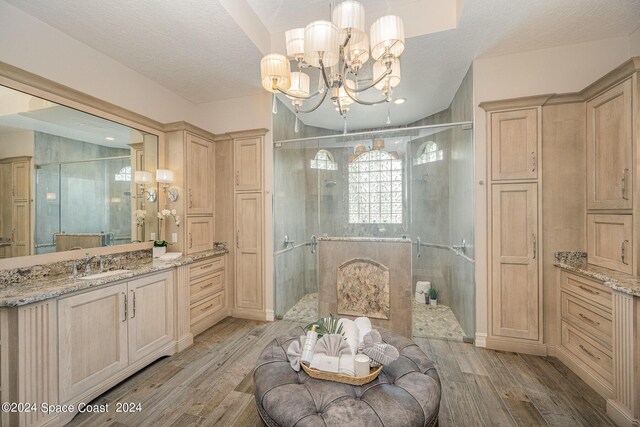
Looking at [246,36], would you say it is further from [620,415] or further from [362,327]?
[620,415]

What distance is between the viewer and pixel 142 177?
3.00 meters

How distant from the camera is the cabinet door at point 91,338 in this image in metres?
1.82

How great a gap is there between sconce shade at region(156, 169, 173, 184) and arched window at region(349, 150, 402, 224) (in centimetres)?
221

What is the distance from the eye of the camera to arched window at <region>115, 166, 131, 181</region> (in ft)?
9.09

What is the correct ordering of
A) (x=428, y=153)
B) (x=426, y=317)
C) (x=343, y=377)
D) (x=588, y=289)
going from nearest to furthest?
(x=343, y=377)
(x=588, y=289)
(x=428, y=153)
(x=426, y=317)

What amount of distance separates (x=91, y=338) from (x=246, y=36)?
9.70 ft

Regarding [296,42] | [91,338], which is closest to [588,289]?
[296,42]

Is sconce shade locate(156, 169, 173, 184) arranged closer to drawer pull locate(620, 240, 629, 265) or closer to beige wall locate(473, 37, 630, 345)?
beige wall locate(473, 37, 630, 345)

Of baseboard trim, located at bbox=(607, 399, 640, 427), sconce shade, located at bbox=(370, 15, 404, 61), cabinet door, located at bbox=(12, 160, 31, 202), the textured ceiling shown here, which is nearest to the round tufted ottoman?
baseboard trim, located at bbox=(607, 399, 640, 427)

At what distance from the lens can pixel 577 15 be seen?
7.45 ft

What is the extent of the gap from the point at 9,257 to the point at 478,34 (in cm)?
445

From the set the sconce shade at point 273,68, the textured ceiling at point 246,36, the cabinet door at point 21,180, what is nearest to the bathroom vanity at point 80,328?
the cabinet door at point 21,180

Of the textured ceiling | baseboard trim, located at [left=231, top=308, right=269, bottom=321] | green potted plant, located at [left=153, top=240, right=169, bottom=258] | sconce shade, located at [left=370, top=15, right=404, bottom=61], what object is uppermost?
the textured ceiling

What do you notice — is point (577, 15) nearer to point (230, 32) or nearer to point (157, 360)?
point (230, 32)
